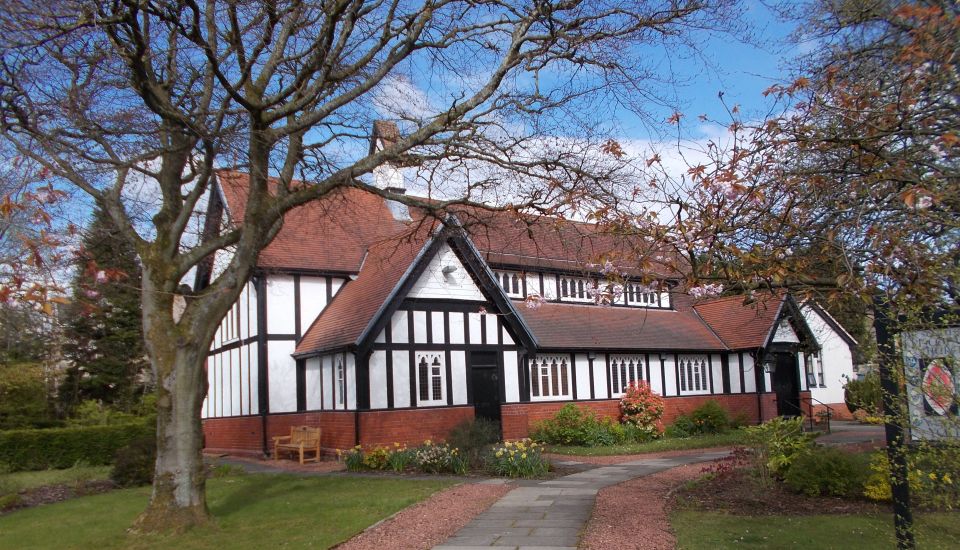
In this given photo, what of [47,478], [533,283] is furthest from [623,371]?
[47,478]

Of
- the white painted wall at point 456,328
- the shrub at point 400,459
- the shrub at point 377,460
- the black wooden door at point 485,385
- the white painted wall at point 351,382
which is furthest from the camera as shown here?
the black wooden door at point 485,385

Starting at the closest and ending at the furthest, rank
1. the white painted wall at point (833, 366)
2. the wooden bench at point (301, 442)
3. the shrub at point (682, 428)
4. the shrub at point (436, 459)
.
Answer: the shrub at point (436, 459) → the wooden bench at point (301, 442) → the shrub at point (682, 428) → the white painted wall at point (833, 366)

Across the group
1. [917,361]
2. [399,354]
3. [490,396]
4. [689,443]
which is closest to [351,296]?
[399,354]

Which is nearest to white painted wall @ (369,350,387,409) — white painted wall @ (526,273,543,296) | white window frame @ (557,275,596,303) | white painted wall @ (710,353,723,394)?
white painted wall @ (526,273,543,296)

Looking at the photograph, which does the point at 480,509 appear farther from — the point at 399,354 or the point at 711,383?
the point at 711,383

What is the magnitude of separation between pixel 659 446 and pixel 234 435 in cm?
1382

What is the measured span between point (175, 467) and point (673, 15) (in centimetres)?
915

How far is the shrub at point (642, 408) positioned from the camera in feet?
82.9

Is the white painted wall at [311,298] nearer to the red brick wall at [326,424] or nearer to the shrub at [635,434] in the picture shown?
the red brick wall at [326,424]

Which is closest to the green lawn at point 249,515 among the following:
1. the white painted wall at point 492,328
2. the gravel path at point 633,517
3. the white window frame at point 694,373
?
the gravel path at point 633,517

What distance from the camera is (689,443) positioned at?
22953 millimetres

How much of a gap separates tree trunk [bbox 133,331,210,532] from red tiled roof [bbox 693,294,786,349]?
70.2 ft

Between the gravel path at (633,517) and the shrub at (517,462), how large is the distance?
2.06m

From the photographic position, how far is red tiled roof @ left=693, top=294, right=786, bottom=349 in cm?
2895
